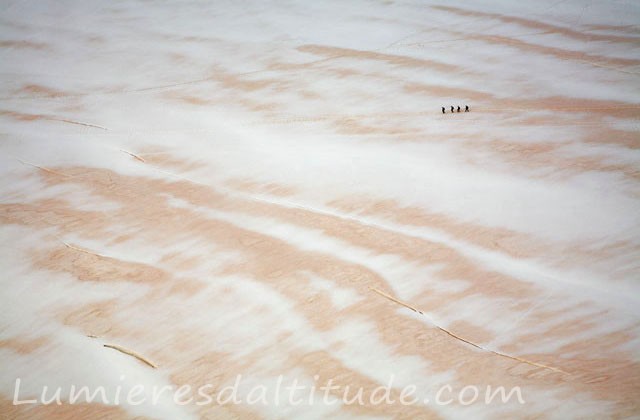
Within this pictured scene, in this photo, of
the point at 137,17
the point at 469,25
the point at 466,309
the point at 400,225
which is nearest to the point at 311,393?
the point at 466,309

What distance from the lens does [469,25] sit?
109 inches

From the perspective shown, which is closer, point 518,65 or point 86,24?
point 518,65

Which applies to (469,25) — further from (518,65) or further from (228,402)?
(228,402)

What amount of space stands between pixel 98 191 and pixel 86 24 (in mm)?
1654

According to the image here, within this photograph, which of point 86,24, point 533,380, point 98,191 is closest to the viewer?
point 533,380

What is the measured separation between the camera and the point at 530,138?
1.90 metres

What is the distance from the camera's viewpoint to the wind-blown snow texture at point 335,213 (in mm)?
1213

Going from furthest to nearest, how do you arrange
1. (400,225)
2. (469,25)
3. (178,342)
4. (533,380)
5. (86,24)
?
(86,24)
(469,25)
(400,225)
(178,342)
(533,380)

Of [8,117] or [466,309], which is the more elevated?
[8,117]

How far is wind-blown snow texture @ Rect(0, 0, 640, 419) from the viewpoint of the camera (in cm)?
121

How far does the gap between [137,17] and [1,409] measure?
7.93 ft

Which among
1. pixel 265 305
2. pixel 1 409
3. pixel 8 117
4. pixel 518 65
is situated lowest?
pixel 1 409

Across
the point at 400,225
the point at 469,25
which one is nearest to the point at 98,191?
the point at 400,225

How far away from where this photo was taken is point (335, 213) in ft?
5.48
